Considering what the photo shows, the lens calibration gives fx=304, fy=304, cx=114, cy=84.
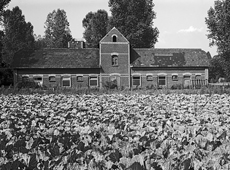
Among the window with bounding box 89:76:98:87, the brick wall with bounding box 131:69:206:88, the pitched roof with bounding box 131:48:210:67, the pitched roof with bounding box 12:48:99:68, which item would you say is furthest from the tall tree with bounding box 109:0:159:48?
the window with bounding box 89:76:98:87

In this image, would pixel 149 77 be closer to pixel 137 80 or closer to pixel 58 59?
pixel 137 80

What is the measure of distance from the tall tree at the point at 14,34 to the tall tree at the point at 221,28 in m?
35.2

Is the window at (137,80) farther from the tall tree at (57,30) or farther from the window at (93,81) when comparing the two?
the tall tree at (57,30)

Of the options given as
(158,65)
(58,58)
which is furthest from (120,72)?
(58,58)

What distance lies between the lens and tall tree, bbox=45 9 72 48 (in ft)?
217

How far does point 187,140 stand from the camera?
13.0 ft

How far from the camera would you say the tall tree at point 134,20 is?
51688 millimetres

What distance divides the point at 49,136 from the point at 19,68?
1369 inches

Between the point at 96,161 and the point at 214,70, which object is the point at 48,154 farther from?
the point at 214,70

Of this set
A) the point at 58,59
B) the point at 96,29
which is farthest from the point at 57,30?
the point at 58,59

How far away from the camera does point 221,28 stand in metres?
39.4

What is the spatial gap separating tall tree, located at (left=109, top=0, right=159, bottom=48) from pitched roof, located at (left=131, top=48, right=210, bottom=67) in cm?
1109

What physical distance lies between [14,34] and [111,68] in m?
30.7

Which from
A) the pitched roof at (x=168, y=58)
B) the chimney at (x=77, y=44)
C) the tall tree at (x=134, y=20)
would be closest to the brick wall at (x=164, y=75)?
the pitched roof at (x=168, y=58)
